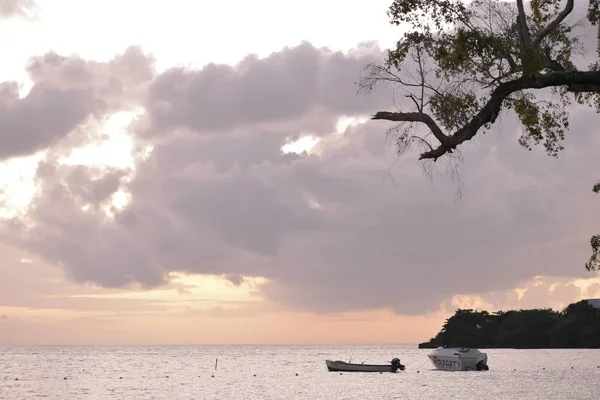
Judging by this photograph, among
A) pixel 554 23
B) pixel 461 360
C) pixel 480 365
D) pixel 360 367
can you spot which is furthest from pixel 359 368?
pixel 554 23

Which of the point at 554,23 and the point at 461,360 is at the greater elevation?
the point at 554,23

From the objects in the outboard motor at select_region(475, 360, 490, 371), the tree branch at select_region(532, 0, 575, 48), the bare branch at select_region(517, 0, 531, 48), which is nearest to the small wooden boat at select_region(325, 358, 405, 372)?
the outboard motor at select_region(475, 360, 490, 371)

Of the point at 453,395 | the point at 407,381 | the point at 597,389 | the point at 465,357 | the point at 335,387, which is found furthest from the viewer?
the point at 465,357

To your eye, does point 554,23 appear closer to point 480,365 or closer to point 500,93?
point 500,93

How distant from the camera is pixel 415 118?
77.8 feet

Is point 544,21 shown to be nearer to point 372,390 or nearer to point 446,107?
point 446,107

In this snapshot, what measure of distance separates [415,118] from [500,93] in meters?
2.54

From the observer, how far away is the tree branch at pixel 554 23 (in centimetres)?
2409

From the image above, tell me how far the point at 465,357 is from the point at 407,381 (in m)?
21.0

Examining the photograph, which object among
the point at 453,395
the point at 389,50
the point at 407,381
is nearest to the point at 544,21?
the point at 389,50

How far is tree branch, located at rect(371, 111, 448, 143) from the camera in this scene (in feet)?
76.8

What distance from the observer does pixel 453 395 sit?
281ft

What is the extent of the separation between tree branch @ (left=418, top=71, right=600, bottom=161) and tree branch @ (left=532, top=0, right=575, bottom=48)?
1.16 metres

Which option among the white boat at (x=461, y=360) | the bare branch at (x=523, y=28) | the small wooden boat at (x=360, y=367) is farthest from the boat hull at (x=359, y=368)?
the bare branch at (x=523, y=28)
